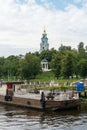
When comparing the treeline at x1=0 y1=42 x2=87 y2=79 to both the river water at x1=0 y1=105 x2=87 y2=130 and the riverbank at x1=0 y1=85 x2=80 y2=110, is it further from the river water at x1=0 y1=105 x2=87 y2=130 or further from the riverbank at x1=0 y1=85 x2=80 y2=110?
the river water at x1=0 y1=105 x2=87 y2=130

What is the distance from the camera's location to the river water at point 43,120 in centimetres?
4278

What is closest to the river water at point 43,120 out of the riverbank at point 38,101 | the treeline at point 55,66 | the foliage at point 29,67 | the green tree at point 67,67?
the riverbank at point 38,101

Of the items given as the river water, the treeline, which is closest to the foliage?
the treeline

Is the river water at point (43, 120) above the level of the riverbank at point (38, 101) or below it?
below

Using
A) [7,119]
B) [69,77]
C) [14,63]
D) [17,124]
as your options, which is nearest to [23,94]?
[7,119]

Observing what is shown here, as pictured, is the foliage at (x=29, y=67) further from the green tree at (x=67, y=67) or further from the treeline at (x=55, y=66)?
the green tree at (x=67, y=67)

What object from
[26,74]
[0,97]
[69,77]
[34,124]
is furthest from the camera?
[26,74]

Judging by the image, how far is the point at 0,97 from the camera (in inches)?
2923

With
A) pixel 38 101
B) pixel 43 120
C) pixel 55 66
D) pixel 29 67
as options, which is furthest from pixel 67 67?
pixel 43 120

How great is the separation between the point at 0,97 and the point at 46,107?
19.2 metres

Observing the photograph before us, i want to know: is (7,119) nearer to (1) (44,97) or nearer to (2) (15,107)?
(1) (44,97)

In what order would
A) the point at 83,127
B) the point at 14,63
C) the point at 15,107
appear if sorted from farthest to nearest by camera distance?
the point at 14,63 → the point at 15,107 → the point at 83,127

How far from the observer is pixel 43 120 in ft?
157

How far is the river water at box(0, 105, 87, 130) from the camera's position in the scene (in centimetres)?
4278
